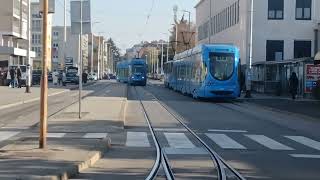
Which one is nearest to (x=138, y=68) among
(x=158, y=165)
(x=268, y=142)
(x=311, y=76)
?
(x=311, y=76)

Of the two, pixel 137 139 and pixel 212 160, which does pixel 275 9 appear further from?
pixel 212 160

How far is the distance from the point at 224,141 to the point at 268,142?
1.24 metres

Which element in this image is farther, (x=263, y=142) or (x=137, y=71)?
(x=137, y=71)

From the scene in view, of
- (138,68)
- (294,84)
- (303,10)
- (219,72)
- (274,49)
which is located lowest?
(294,84)

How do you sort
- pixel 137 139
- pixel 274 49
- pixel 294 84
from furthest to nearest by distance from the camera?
pixel 274 49
pixel 294 84
pixel 137 139

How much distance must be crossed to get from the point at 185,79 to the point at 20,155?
1560 inches

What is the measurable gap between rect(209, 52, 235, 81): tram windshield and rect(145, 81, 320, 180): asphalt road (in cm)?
1132

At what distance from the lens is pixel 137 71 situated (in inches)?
3457

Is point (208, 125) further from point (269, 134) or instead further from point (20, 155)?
point (20, 155)

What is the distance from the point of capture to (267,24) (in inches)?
2975

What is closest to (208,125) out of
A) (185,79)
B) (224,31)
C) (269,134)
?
(269,134)

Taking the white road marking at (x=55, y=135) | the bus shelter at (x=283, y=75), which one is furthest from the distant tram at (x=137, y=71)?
the white road marking at (x=55, y=135)

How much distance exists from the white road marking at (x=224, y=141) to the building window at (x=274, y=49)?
5572 cm

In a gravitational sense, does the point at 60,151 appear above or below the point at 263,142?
above
